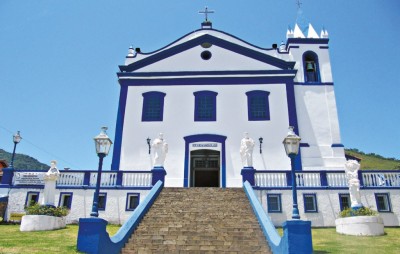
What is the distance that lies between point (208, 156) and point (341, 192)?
7244 mm

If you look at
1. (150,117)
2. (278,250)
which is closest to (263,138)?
(150,117)

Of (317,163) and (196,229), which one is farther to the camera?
(317,163)

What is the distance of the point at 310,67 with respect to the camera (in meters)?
22.3

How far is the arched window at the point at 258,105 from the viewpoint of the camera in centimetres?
2018

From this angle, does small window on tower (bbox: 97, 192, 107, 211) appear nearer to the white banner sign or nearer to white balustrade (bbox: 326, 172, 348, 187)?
the white banner sign

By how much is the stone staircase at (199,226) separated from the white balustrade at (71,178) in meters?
4.19

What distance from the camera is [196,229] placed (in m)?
10.9

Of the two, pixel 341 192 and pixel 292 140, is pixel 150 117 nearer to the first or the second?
pixel 341 192

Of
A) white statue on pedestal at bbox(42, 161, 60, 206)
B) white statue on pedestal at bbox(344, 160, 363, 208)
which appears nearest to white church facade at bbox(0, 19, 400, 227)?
white statue on pedestal at bbox(42, 161, 60, 206)

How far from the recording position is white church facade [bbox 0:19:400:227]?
1650 cm

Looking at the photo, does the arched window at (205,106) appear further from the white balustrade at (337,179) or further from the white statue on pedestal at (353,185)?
the white statue on pedestal at (353,185)

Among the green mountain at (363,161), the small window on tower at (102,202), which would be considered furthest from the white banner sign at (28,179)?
the green mountain at (363,161)

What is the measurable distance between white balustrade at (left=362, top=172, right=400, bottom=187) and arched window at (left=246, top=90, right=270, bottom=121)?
621cm

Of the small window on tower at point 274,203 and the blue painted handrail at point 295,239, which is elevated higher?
the small window on tower at point 274,203
